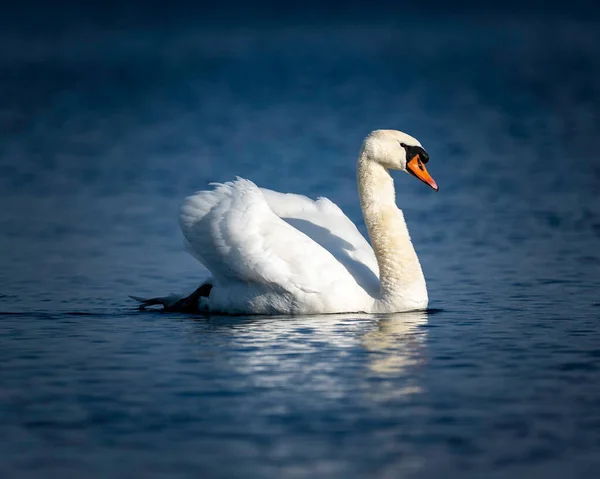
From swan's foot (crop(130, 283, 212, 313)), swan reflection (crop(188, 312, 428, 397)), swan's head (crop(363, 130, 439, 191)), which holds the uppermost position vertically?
swan's head (crop(363, 130, 439, 191))

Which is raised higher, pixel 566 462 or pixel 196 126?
pixel 196 126

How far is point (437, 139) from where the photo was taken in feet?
95.6

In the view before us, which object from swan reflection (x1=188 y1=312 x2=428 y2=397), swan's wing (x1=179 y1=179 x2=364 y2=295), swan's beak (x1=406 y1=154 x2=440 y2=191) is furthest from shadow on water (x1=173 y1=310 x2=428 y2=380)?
swan's beak (x1=406 y1=154 x2=440 y2=191)

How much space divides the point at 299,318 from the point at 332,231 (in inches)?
57.6

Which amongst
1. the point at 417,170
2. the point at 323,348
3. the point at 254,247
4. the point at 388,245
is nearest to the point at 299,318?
the point at 254,247

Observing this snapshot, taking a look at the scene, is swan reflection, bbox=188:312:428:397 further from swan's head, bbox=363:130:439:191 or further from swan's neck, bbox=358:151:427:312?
swan's head, bbox=363:130:439:191

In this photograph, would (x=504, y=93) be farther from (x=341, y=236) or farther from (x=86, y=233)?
(x=341, y=236)

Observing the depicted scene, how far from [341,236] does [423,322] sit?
162cm

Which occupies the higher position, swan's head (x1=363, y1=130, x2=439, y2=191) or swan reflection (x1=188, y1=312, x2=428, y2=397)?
swan's head (x1=363, y1=130, x2=439, y2=191)

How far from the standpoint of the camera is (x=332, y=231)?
44.0 ft

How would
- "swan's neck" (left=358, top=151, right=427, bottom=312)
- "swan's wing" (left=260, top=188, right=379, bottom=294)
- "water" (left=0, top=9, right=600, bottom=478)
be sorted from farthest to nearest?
"swan's wing" (left=260, top=188, right=379, bottom=294)
"swan's neck" (left=358, top=151, right=427, bottom=312)
"water" (left=0, top=9, right=600, bottom=478)

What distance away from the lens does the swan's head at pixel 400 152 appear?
1277 cm

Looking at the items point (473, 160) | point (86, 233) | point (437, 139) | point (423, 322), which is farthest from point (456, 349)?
point (437, 139)

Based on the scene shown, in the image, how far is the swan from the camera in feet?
40.0
